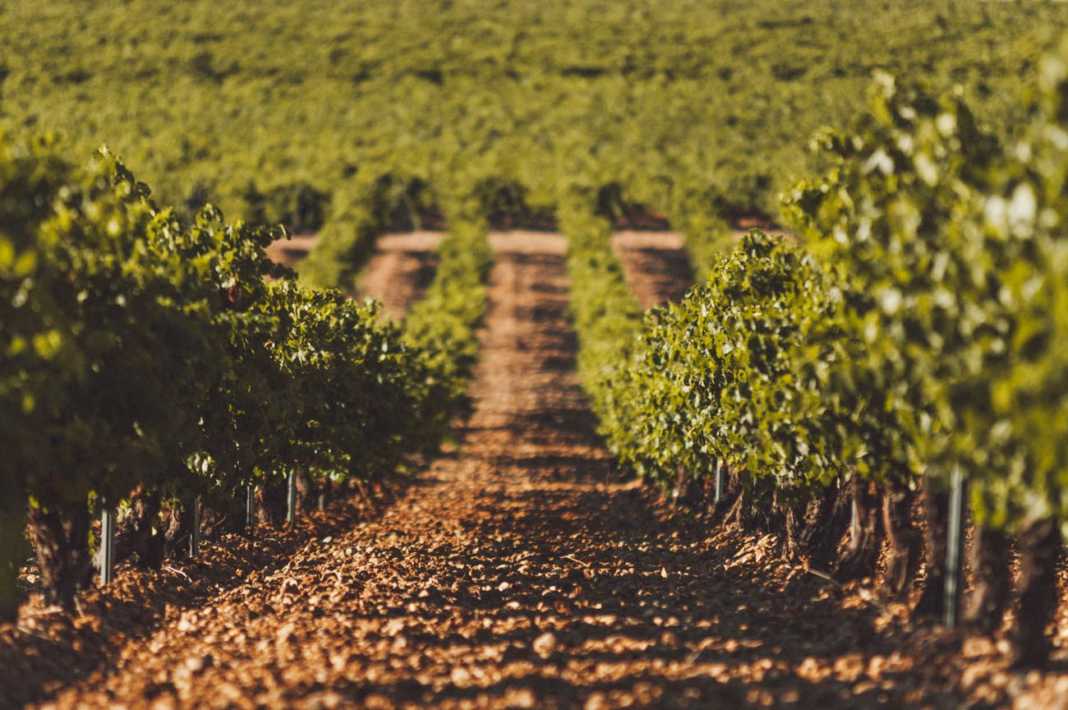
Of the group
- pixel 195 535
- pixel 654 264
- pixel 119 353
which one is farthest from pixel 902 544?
pixel 654 264

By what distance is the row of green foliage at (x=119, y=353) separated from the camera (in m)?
8.73

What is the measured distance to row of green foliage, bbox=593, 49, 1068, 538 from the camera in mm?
6742

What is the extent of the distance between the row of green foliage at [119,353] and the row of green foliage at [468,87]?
43.1m

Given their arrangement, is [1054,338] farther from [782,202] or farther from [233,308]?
[233,308]

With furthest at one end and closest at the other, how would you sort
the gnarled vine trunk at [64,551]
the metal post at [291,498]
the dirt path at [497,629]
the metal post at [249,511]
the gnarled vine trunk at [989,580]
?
the metal post at [291,498] → the metal post at [249,511] → the gnarled vine trunk at [64,551] → the gnarled vine trunk at [989,580] → the dirt path at [497,629]

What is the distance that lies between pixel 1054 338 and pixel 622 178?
74.8m

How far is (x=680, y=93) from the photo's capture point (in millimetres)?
122062

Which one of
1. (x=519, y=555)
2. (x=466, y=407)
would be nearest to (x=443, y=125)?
(x=466, y=407)

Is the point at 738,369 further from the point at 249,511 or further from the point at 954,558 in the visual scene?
the point at 249,511

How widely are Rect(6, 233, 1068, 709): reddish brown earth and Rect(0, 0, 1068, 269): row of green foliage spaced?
1650 inches

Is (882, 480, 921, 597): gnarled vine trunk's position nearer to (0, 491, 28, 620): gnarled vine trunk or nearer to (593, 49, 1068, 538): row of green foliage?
(593, 49, 1068, 538): row of green foliage

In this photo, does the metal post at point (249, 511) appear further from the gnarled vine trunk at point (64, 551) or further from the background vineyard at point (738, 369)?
the gnarled vine trunk at point (64, 551)

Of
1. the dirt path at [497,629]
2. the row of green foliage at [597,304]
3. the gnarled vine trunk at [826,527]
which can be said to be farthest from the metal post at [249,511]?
the gnarled vine trunk at [826,527]

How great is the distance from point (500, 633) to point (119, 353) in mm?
3974
